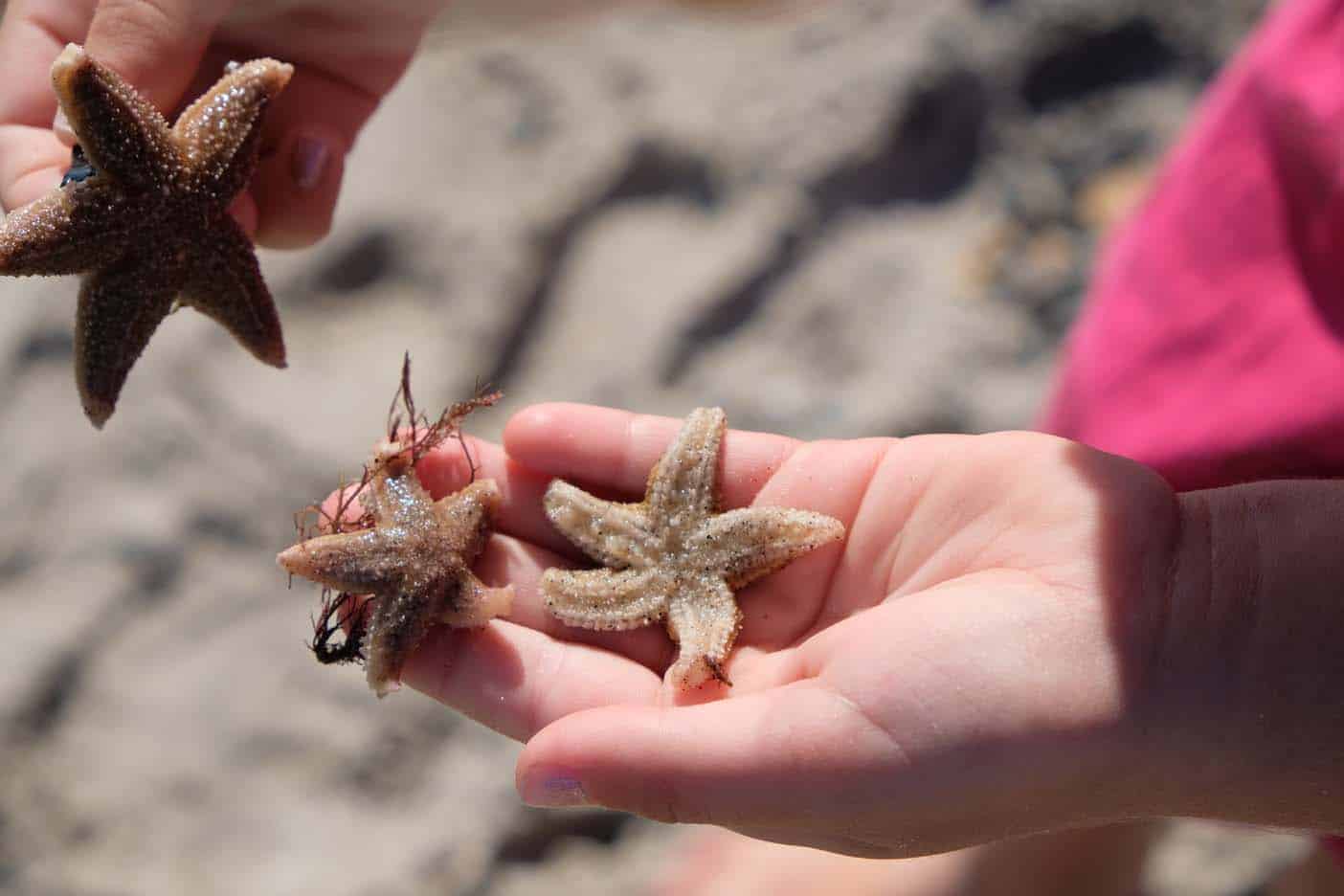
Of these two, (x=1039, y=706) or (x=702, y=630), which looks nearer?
(x=1039, y=706)

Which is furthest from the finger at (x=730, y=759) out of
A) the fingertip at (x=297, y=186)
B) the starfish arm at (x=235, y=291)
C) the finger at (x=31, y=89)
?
the finger at (x=31, y=89)

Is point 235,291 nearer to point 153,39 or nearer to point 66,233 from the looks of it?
point 66,233

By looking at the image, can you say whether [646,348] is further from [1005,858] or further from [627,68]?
[1005,858]

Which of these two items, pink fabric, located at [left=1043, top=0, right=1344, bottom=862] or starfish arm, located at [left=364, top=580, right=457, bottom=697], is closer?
starfish arm, located at [left=364, top=580, right=457, bottom=697]

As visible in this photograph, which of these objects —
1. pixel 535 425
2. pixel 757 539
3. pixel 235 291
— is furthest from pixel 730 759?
pixel 235 291

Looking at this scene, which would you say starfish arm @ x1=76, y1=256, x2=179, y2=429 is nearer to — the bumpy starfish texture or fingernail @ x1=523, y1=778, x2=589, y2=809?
the bumpy starfish texture

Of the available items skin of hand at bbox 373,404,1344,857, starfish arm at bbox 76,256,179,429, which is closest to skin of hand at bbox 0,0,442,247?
starfish arm at bbox 76,256,179,429

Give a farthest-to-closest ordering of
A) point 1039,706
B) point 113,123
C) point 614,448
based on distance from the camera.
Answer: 1. point 614,448
2. point 113,123
3. point 1039,706
